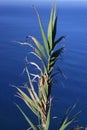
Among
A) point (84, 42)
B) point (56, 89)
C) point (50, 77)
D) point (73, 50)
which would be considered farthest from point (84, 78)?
point (50, 77)

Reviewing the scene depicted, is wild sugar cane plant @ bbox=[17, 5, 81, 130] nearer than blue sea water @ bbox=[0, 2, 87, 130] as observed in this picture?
Yes

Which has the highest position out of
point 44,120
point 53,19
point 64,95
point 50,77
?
point 53,19

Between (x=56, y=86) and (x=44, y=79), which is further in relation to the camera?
(x=56, y=86)

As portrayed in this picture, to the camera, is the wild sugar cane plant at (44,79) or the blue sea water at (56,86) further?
the blue sea water at (56,86)

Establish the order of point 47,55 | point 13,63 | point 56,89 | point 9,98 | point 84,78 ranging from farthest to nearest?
1. point 13,63
2. point 84,78
3. point 56,89
4. point 9,98
5. point 47,55

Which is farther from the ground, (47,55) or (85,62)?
(47,55)

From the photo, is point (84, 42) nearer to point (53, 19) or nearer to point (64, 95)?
point (64, 95)

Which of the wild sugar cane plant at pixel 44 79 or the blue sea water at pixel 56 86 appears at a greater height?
the wild sugar cane plant at pixel 44 79

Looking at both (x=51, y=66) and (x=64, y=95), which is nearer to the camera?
(x=51, y=66)

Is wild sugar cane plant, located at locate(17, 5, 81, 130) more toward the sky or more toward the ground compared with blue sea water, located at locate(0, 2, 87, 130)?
more toward the sky

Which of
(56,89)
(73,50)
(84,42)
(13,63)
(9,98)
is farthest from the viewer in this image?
(84,42)

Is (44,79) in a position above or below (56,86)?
above
